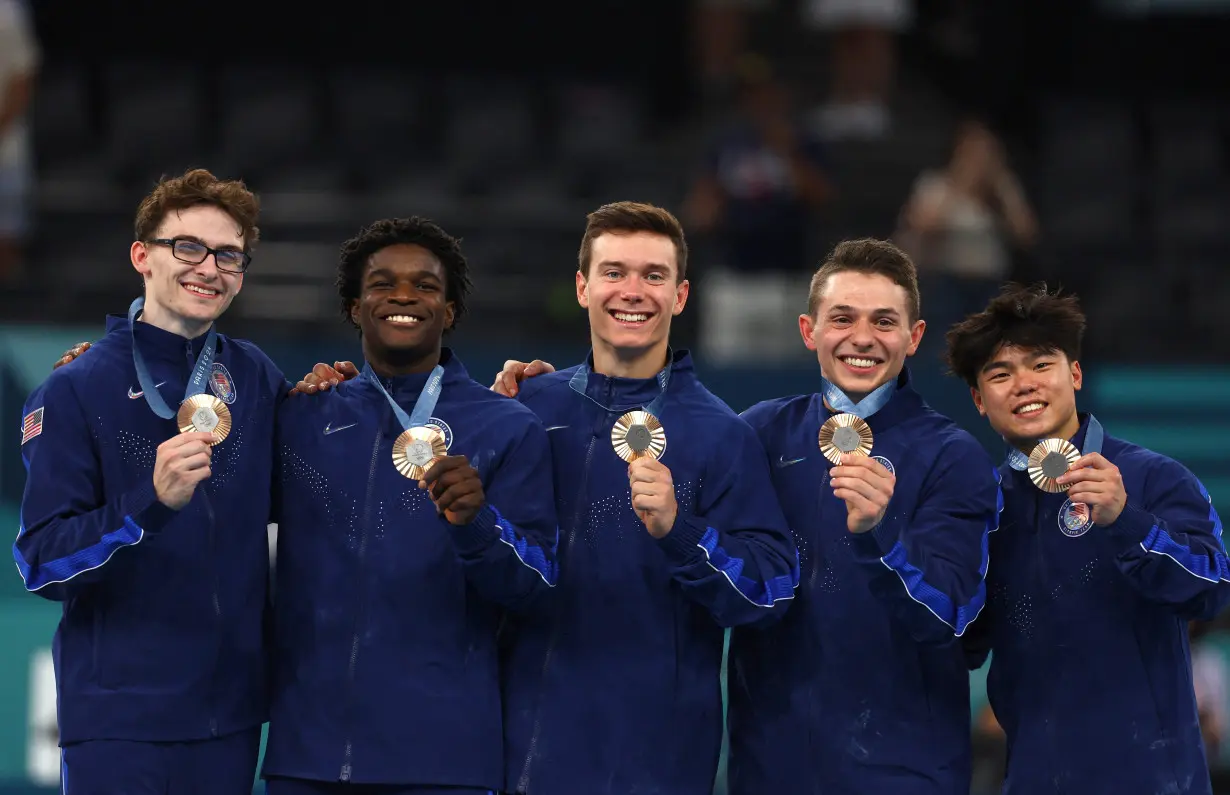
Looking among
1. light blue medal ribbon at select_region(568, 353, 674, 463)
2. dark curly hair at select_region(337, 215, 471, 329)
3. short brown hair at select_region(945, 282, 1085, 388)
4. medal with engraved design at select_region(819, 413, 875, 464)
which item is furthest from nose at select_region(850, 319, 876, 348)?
dark curly hair at select_region(337, 215, 471, 329)

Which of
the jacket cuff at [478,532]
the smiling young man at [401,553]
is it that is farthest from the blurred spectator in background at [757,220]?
the jacket cuff at [478,532]

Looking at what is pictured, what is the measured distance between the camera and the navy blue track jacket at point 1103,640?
16.1ft

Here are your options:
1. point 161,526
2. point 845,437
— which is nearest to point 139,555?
point 161,526

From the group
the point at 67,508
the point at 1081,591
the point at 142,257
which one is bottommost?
the point at 1081,591

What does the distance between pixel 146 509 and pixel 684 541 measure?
4.59 ft

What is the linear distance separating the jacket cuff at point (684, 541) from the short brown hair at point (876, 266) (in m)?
0.88

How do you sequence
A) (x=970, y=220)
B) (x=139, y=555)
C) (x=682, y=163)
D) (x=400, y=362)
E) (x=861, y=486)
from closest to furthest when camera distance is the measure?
(x=861, y=486), (x=139, y=555), (x=400, y=362), (x=970, y=220), (x=682, y=163)

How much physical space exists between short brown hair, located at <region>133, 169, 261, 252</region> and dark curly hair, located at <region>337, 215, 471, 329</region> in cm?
29

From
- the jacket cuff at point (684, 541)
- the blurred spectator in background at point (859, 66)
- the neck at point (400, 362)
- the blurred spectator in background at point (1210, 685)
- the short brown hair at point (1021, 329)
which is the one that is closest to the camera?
the jacket cuff at point (684, 541)

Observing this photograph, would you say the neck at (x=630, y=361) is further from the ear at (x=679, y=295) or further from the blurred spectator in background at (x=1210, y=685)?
the blurred spectator in background at (x=1210, y=685)

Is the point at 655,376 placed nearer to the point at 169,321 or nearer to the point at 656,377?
the point at 656,377

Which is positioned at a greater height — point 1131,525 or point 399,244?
point 399,244

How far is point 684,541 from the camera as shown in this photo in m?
4.65

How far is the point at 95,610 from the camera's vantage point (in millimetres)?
4754
